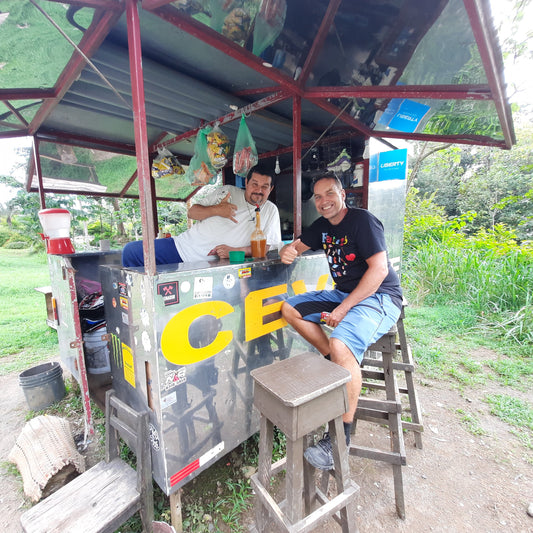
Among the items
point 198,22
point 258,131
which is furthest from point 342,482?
point 258,131

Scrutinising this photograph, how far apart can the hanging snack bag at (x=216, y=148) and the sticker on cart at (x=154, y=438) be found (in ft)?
7.16

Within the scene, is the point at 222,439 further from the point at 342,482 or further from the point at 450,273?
the point at 450,273

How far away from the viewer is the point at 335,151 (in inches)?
149

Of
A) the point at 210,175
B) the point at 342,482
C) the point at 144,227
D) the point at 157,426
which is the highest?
the point at 210,175

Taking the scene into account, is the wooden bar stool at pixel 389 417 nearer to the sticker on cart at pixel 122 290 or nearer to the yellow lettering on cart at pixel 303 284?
the yellow lettering on cart at pixel 303 284

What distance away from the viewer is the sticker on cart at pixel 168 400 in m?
1.52

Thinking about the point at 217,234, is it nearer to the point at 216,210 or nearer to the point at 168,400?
the point at 216,210

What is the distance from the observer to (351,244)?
212 centimetres

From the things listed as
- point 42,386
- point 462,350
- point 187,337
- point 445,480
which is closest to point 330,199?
point 187,337

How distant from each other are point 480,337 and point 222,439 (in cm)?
451

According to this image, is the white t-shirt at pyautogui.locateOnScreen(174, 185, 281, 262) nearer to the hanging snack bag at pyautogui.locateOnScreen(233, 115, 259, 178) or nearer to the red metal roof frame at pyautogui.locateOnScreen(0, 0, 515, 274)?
the hanging snack bag at pyautogui.locateOnScreen(233, 115, 259, 178)

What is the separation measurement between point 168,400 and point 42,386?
2.24 metres

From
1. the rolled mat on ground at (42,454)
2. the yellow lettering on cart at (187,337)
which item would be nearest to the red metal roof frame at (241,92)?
the yellow lettering on cart at (187,337)

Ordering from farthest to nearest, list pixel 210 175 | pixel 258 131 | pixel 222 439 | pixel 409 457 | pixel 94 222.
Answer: pixel 94 222
pixel 258 131
pixel 210 175
pixel 409 457
pixel 222 439
